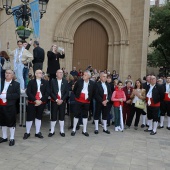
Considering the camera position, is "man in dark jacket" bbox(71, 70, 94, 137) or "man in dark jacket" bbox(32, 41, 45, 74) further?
"man in dark jacket" bbox(32, 41, 45, 74)

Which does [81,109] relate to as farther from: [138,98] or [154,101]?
[154,101]

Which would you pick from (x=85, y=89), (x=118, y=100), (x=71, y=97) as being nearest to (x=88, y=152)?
(x=85, y=89)

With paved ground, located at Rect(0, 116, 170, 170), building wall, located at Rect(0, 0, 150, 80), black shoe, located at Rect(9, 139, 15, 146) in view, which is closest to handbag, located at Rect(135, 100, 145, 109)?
paved ground, located at Rect(0, 116, 170, 170)

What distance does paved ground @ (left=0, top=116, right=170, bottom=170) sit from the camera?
514 centimetres

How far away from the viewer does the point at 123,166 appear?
5.23 metres

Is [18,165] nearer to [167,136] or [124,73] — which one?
[167,136]

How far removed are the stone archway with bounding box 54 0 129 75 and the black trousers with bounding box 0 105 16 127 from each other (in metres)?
10.9

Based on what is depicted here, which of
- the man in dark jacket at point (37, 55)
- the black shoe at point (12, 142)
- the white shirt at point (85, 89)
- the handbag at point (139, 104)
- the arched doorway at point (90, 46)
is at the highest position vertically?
the arched doorway at point (90, 46)

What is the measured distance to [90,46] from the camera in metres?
18.9

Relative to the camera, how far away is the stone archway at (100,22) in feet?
55.8

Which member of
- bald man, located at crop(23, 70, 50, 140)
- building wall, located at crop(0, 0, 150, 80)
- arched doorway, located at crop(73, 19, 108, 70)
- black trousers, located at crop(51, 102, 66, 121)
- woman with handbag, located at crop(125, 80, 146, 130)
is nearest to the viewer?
bald man, located at crop(23, 70, 50, 140)

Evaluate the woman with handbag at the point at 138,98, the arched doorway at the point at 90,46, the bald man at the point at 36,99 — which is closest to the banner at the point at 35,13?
the bald man at the point at 36,99

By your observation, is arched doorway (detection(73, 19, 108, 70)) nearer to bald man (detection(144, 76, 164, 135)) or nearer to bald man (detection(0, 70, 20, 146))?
bald man (detection(144, 76, 164, 135))

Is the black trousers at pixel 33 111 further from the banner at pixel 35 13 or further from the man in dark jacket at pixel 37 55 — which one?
the banner at pixel 35 13
